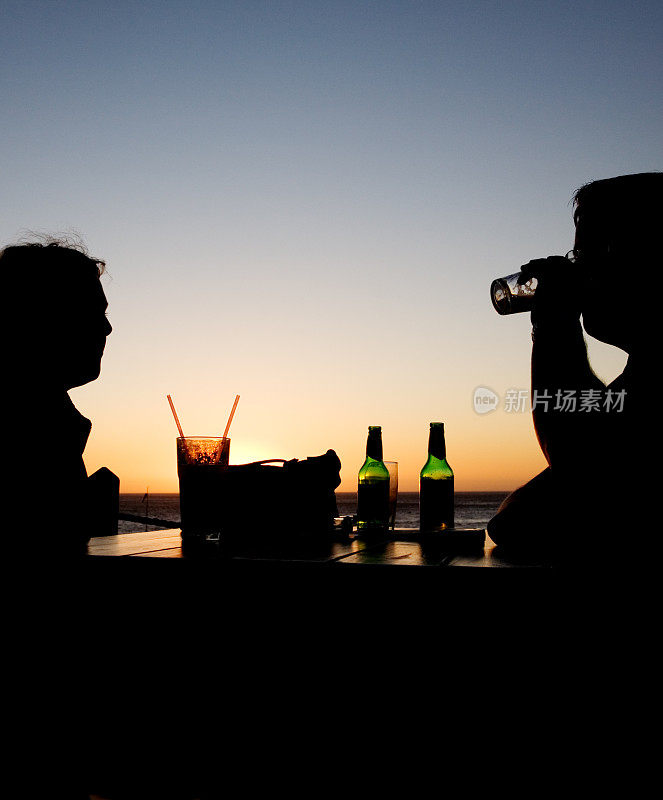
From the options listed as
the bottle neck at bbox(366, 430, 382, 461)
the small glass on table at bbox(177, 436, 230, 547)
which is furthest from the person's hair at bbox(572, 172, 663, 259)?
the small glass on table at bbox(177, 436, 230, 547)

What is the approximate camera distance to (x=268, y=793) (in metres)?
1.42

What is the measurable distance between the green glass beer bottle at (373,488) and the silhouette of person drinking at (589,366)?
50 cm

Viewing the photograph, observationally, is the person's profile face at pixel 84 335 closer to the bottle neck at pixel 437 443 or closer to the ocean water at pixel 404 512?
the bottle neck at pixel 437 443

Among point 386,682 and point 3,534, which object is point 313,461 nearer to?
point 386,682

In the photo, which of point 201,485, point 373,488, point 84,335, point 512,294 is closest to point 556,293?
point 512,294

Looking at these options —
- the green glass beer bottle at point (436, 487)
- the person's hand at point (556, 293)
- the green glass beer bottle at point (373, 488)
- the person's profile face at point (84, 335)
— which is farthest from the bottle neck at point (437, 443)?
the person's profile face at point (84, 335)

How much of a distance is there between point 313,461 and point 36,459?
103cm

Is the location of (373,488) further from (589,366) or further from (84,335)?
(84,335)

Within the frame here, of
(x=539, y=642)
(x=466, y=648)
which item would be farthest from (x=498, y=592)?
(x=466, y=648)

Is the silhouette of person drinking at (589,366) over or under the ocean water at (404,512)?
over

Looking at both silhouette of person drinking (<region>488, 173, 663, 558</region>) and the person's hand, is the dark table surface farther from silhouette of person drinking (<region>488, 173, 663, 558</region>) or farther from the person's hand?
the person's hand

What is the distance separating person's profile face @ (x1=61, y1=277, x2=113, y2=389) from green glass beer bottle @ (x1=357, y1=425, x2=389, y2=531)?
123 cm

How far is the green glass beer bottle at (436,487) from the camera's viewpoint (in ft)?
6.12

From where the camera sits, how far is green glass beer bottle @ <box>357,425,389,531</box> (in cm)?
196
